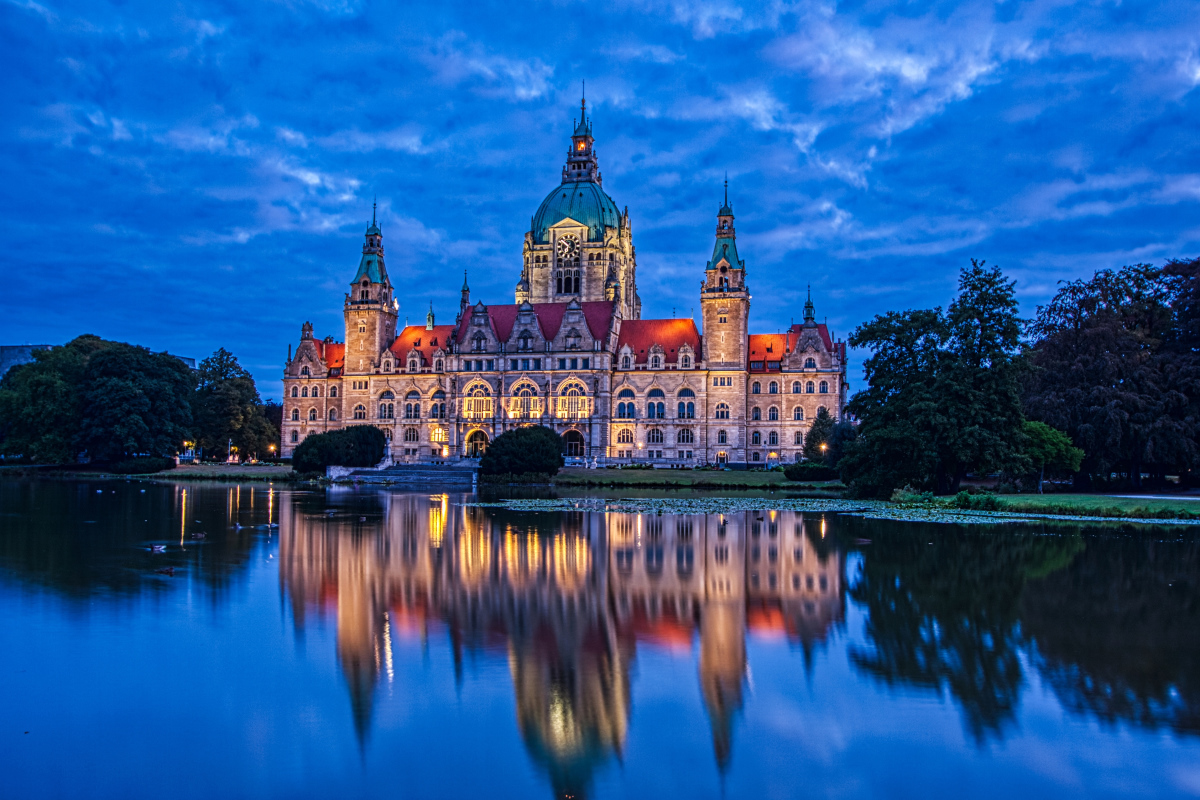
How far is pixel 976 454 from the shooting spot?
41469 millimetres

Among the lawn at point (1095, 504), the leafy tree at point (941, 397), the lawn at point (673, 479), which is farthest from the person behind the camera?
the lawn at point (673, 479)

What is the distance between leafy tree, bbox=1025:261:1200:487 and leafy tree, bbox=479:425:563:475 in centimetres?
3087

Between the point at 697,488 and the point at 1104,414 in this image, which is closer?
the point at 1104,414

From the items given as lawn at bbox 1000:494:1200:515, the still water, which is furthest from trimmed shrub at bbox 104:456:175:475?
lawn at bbox 1000:494:1200:515

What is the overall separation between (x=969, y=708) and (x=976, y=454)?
33828mm

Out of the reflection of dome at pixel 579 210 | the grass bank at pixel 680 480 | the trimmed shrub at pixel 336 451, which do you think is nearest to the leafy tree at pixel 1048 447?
the grass bank at pixel 680 480

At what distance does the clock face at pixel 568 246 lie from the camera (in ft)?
324

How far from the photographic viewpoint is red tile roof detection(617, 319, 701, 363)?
87.1 meters

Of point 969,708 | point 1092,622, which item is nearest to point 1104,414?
point 1092,622

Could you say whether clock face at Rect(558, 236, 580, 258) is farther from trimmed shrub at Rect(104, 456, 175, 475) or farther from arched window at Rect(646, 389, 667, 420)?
trimmed shrub at Rect(104, 456, 175, 475)

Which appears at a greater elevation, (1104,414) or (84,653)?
(1104,414)

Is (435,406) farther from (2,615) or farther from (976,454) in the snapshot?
(2,615)

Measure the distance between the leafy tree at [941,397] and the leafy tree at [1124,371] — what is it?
3407mm

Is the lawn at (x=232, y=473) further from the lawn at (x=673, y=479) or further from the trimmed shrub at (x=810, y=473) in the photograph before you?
→ the trimmed shrub at (x=810, y=473)
